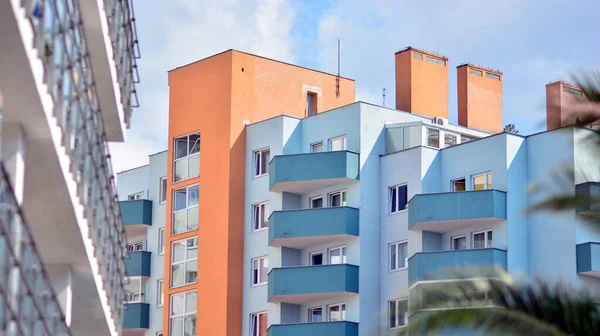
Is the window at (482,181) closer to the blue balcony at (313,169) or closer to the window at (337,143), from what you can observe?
the blue balcony at (313,169)

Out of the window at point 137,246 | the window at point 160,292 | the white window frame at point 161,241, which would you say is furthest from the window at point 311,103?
the window at point 137,246

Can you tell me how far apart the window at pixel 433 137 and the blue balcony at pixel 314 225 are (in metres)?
4.19

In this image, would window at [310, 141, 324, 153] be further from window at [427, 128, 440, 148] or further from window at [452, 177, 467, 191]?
window at [452, 177, 467, 191]

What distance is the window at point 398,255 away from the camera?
2443 inches

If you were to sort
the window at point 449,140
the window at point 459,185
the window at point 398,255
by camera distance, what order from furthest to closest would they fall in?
the window at point 449,140, the window at point 398,255, the window at point 459,185

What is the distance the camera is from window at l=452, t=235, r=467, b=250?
6000 centimetres

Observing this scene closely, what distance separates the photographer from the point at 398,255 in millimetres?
62438

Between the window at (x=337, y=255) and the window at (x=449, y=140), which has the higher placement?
the window at (x=449, y=140)

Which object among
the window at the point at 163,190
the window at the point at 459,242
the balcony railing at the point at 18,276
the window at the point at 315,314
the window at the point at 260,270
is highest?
the window at the point at 163,190

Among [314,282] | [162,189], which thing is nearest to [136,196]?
[162,189]

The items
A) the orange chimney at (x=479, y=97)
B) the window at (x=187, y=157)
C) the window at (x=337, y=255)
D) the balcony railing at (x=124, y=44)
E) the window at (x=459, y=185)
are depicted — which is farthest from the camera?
the orange chimney at (x=479, y=97)

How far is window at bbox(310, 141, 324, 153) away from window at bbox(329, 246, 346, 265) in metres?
4.25

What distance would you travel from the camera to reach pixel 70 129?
1970 centimetres

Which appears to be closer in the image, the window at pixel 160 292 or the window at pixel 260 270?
the window at pixel 260 270
